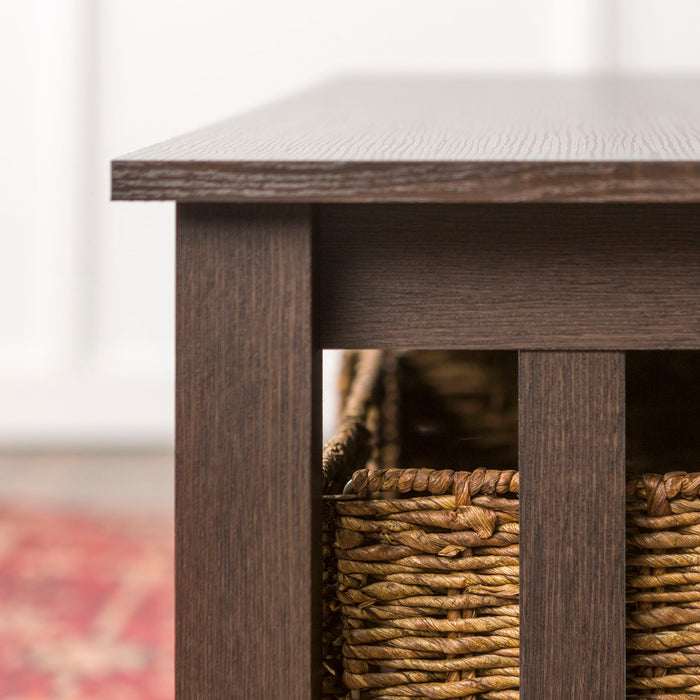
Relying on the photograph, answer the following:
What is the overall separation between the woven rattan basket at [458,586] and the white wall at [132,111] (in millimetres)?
2270

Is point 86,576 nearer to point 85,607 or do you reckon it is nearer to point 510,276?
point 85,607

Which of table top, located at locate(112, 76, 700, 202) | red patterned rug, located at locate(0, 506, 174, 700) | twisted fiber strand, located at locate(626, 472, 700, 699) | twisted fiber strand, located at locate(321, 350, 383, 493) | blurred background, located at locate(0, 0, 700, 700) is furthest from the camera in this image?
blurred background, located at locate(0, 0, 700, 700)

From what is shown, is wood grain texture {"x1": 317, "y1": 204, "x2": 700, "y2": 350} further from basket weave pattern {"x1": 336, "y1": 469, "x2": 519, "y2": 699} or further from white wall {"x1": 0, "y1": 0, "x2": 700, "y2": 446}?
white wall {"x1": 0, "y1": 0, "x2": 700, "y2": 446}

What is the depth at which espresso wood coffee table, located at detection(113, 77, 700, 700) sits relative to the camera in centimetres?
45

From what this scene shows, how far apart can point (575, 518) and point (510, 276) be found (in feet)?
0.40

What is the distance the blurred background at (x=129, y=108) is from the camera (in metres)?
2.70

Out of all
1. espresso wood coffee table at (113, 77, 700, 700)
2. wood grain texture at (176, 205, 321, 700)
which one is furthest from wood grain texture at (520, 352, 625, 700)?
wood grain texture at (176, 205, 321, 700)

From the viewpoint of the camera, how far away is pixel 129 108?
274 centimetres

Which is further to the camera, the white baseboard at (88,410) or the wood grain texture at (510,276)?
the white baseboard at (88,410)

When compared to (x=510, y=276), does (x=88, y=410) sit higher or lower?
lower

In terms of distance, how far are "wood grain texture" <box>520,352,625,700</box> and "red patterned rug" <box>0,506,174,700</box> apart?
45.4 inches

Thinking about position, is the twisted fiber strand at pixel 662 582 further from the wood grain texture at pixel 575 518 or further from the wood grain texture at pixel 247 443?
the wood grain texture at pixel 247 443

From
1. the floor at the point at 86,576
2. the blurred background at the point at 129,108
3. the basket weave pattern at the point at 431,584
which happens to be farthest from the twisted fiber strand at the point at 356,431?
the blurred background at the point at 129,108

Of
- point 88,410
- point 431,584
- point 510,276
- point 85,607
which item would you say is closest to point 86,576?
point 85,607
